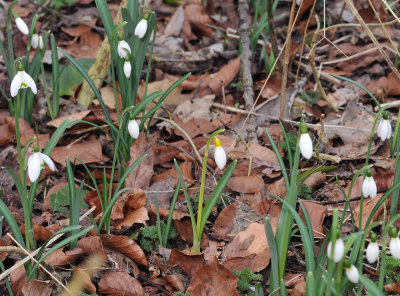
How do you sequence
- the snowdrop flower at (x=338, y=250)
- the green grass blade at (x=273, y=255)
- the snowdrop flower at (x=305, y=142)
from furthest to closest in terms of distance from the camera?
the green grass blade at (x=273, y=255) < the snowdrop flower at (x=305, y=142) < the snowdrop flower at (x=338, y=250)

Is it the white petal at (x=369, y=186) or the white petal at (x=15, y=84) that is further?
the white petal at (x=15, y=84)

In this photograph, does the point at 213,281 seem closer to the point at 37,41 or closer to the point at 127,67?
the point at 127,67

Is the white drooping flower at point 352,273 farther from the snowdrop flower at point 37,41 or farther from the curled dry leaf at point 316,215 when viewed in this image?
the snowdrop flower at point 37,41

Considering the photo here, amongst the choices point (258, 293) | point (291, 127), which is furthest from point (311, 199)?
point (258, 293)

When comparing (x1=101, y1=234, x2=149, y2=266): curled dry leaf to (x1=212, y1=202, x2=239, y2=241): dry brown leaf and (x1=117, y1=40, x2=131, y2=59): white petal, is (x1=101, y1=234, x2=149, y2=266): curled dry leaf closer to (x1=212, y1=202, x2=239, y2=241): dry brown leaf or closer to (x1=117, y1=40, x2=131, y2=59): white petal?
(x1=212, y1=202, x2=239, y2=241): dry brown leaf

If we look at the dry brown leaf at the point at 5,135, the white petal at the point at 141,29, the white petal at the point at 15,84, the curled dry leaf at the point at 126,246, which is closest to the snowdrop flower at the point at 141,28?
the white petal at the point at 141,29

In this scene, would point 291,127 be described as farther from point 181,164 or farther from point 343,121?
point 181,164

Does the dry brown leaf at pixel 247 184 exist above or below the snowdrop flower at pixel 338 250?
below
